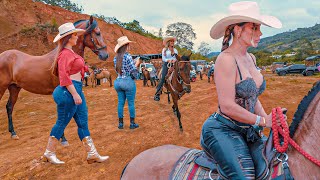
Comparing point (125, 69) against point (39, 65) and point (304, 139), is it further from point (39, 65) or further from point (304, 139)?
point (304, 139)

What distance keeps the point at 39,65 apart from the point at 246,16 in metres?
5.13

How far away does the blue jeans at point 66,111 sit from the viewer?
3.85m

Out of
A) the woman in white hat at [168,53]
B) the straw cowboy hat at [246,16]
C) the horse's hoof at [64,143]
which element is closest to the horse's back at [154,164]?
the straw cowboy hat at [246,16]

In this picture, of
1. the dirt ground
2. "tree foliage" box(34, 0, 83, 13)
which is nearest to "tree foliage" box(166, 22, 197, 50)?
"tree foliage" box(34, 0, 83, 13)

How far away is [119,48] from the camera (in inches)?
237

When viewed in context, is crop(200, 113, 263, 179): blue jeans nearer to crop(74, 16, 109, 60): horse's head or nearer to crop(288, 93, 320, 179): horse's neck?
crop(288, 93, 320, 179): horse's neck

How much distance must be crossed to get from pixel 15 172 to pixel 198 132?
402 centimetres

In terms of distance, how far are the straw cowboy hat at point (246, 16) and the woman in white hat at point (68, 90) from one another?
2.56 meters

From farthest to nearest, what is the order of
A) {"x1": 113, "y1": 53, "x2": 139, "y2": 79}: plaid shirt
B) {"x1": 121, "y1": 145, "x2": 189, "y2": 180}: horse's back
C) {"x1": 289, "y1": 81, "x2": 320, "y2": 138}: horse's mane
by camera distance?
1. {"x1": 113, "y1": 53, "x2": 139, "y2": 79}: plaid shirt
2. {"x1": 121, "y1": 145, "x2": 189, "y2": 180}: horse's back
3. {"x1": 289, "y1": 81, "x2": 320, "y2": 138}: horse's mane

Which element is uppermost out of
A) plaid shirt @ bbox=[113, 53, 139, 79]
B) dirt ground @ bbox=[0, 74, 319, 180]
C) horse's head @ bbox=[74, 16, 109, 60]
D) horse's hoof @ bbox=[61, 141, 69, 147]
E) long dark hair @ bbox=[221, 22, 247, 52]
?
horse's head @ bbox=[74, 16, 109, 60]

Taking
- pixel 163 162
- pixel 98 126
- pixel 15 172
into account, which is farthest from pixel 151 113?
pixel 163 162

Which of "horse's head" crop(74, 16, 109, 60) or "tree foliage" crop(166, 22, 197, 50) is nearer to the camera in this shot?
"horse's head" crop(74, 16, 109, 60)

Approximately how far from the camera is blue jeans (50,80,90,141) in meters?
3.85

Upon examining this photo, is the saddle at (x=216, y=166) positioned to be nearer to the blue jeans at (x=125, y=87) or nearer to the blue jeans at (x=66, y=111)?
the blue jeans at (x=66, y=111)
